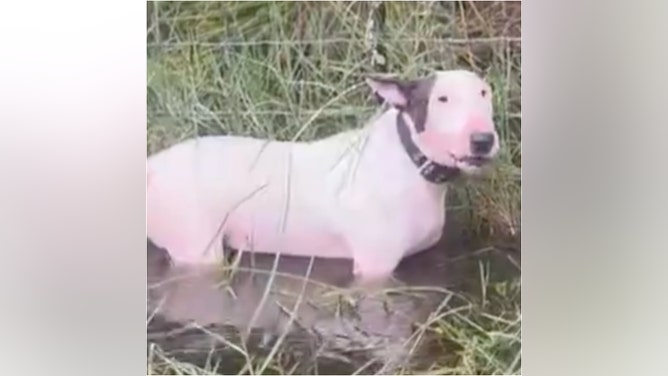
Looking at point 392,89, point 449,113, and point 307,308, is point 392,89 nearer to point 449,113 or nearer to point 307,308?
point 449,113

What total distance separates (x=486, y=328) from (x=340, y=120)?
258 millimetres

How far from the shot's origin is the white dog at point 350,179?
0.57 m

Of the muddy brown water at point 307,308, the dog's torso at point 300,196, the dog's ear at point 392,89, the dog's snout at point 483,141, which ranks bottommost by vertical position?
the muddy brown water at point 307,308

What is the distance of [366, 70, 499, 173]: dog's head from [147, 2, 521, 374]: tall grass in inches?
0.4

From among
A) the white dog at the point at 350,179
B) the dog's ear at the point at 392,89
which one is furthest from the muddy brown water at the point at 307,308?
the dog's ear at the point at 392,89

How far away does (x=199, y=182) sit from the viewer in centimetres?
58

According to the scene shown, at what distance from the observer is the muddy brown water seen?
0.57 meters

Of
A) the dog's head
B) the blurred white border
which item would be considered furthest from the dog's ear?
the blurred white border
